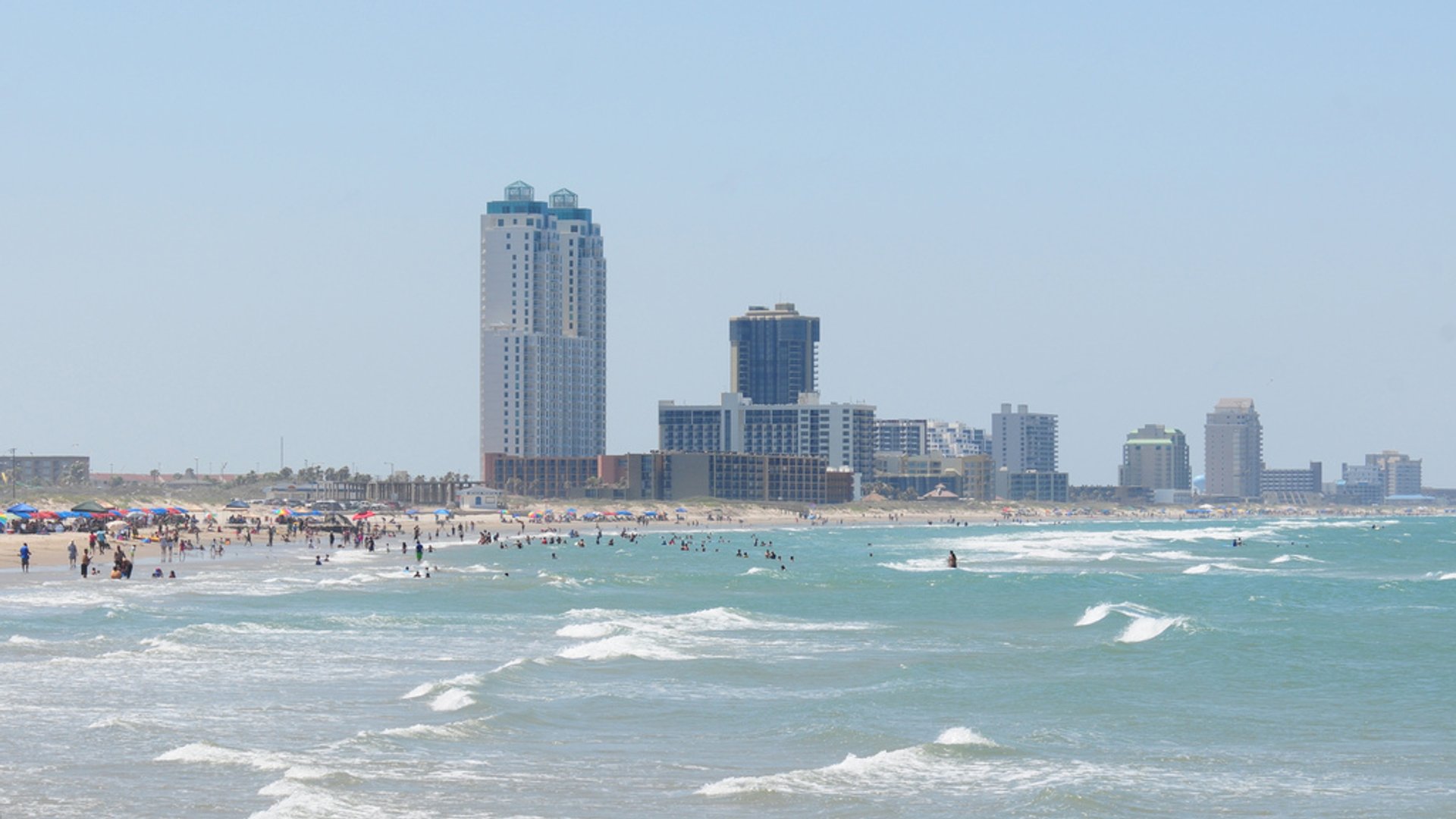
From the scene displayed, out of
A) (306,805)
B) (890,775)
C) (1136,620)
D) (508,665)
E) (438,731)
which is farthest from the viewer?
(1136,620)

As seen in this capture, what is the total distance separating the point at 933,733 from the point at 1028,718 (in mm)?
3005

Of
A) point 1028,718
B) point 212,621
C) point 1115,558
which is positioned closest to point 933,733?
point 1028,718

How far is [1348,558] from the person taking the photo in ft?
405

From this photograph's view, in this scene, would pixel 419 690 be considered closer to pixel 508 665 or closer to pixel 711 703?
pixel 508 665

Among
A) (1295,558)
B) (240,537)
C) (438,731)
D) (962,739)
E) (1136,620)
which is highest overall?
(240,537)

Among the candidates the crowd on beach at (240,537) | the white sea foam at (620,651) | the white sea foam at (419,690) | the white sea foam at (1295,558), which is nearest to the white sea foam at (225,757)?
the white sea foam at (419,690)

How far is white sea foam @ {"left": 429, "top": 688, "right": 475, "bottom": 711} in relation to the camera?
34.9 meters

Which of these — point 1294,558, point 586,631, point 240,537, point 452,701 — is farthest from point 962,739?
point 240,537

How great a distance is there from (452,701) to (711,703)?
5223 millimetres

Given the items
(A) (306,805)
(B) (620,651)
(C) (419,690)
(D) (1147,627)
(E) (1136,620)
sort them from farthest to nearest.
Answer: (E) (1136,620) → (D) (1147,627) → (B) (620,651) → (C) (419,690) → (A) (306,805)

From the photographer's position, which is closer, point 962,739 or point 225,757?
point 225,757

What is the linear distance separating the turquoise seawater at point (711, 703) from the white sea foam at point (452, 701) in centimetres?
7

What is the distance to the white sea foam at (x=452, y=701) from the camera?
1374 inches

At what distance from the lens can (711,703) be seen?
36.8m
